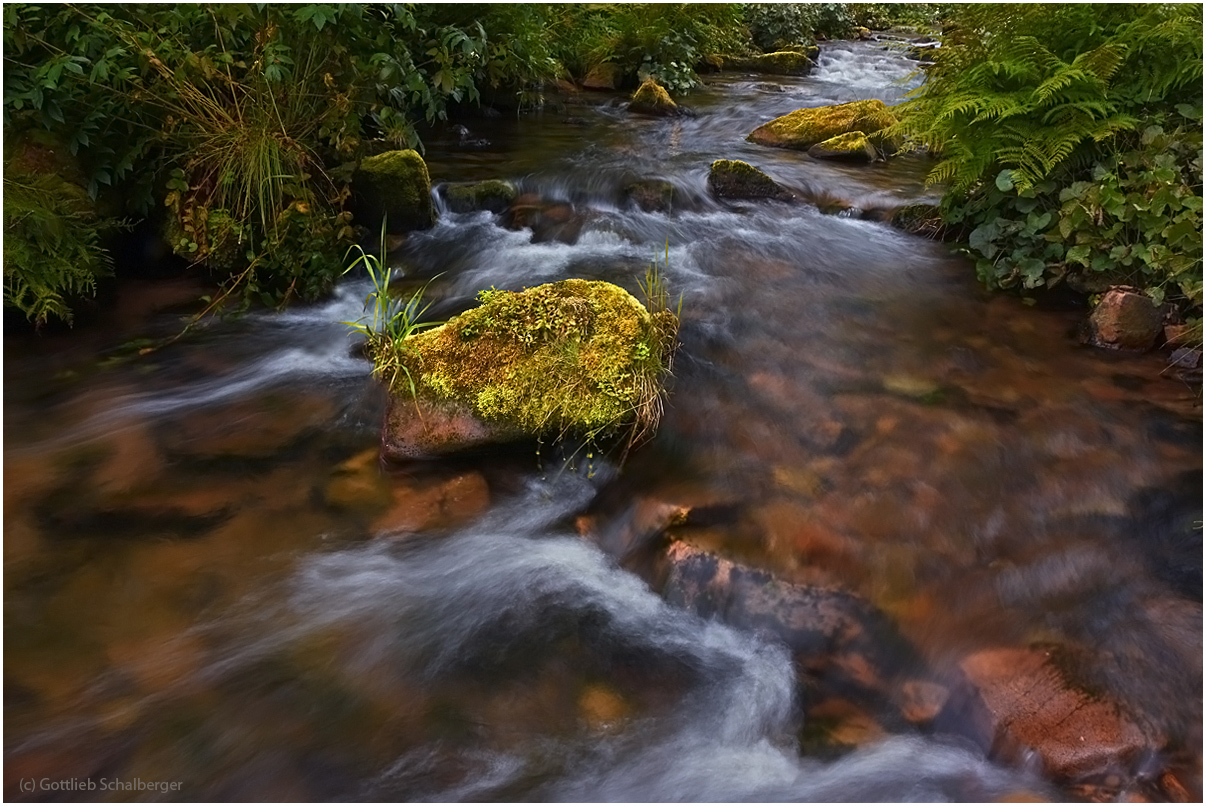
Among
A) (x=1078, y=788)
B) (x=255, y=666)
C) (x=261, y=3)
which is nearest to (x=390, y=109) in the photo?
(x=261, y=3)

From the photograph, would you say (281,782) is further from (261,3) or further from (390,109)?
(390,109)

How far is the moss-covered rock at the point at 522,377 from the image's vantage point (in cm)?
361

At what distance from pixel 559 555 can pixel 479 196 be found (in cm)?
417

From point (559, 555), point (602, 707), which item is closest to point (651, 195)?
point (559, 555)

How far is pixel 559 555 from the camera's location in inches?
131

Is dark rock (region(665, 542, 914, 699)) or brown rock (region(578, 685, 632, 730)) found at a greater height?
dark rock (region(665, 542, 914, 699))

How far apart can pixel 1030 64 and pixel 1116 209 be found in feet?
3.43

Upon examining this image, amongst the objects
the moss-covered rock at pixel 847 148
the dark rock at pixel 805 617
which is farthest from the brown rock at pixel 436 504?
the moss-covered rock at pixel 847 148

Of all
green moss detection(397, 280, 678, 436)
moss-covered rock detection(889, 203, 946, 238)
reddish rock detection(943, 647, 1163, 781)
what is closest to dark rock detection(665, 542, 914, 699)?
reddish rock detection(943, 647, 1163, 781)

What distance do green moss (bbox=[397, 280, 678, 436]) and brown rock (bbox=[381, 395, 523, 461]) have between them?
0.05 m

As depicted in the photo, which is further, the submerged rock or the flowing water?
the submerged rock

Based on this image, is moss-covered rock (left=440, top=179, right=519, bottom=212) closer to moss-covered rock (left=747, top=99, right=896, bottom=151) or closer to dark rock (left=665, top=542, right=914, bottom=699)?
moss-covered rock (left=747, top=99, right=896, bottom=151)

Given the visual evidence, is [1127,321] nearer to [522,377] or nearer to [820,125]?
[522,377]

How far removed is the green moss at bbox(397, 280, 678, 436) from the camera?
11.9ft
